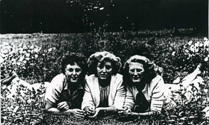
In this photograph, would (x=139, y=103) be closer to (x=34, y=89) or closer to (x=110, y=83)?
(x=110, y=83)

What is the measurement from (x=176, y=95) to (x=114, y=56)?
360 millimetres

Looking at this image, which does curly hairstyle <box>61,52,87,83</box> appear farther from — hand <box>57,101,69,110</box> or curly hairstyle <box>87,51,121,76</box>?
hand <box>57,101,69,110</box>

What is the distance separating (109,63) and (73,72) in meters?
0.18

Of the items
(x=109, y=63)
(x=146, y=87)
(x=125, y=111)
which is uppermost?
(x=109, y=63)

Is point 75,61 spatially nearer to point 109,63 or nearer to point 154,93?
point 109,63

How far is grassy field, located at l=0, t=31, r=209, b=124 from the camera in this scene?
6.79 ft

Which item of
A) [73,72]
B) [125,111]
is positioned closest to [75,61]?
[73,72]

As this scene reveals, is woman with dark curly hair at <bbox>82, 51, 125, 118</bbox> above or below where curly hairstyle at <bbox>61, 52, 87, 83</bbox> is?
below

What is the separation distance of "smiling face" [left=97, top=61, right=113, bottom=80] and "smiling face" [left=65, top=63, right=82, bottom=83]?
0.10 m

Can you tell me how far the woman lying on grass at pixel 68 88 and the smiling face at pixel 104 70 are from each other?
0.24ft

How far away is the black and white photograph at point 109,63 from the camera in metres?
2.06

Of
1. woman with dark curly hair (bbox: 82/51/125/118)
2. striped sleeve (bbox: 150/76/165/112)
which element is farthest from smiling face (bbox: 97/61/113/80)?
striped sleeve (bbox: 150/76/165/112)

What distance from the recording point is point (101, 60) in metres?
2.07

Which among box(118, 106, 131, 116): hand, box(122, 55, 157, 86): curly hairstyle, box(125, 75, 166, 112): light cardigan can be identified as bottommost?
box(118, 106, 131, 116): hand
